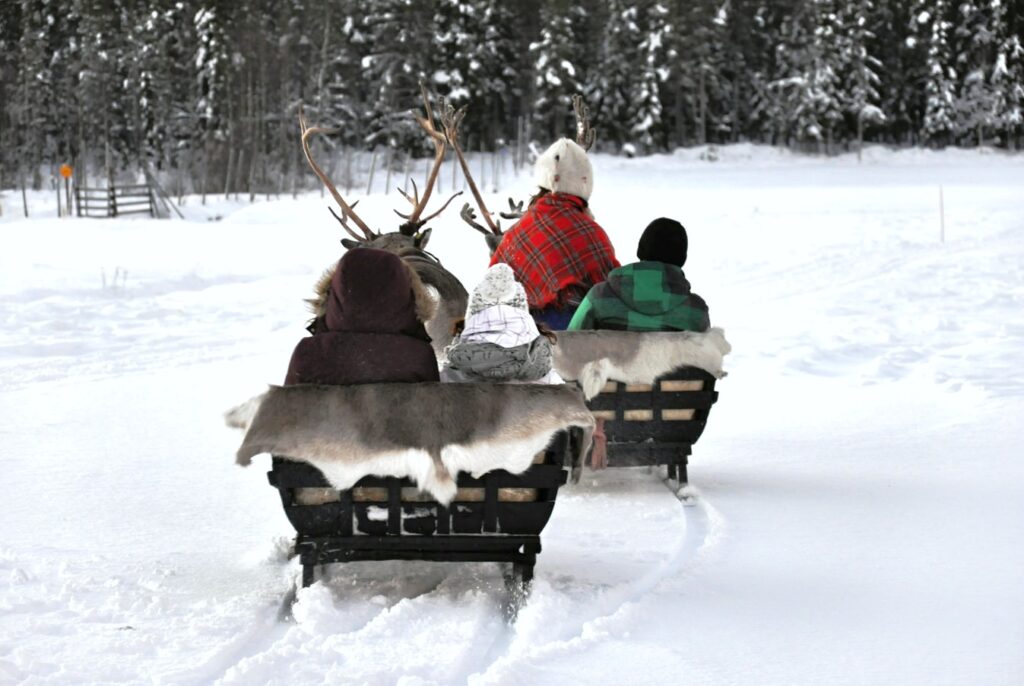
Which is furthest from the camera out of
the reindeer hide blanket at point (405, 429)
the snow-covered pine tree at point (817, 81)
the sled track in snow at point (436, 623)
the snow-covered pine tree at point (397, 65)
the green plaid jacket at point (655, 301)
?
the snow-covered pine tree at point (817, 81)

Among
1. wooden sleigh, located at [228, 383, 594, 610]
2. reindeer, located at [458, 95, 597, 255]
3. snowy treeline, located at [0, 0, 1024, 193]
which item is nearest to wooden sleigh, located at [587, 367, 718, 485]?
wooden sleigh, located at [228, 383, 594, 610]

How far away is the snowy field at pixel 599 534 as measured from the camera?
12.5ft

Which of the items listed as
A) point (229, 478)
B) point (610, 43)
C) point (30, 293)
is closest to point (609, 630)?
point (229, 478)

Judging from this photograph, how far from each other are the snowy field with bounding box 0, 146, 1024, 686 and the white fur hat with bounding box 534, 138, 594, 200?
5.38 feet

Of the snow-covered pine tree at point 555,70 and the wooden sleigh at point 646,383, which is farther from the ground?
the snow-covered pine tree at point 555,70

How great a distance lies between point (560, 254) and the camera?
7.13 m

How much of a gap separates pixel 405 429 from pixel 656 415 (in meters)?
2.04

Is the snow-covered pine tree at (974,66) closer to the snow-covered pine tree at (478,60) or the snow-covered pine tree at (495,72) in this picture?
the snow-covered pine tree at (495,72)

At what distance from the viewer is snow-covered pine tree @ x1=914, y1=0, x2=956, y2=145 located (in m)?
53.3

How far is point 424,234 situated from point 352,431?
10.1ft

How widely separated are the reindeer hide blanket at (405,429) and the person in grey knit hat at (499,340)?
11.4 inches

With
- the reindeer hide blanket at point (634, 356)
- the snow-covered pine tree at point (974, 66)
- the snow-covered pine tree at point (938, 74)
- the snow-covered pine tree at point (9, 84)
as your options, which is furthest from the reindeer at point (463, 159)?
the snow-covered pine tree at point (974, 66)

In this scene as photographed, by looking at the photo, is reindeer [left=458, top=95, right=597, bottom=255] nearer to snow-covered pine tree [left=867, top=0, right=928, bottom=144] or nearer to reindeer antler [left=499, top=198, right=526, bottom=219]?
reindeer antler [left=499, top=198, right=526, bottom=219]

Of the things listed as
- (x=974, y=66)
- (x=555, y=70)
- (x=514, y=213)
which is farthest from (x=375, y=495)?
(x=974, y=66)
